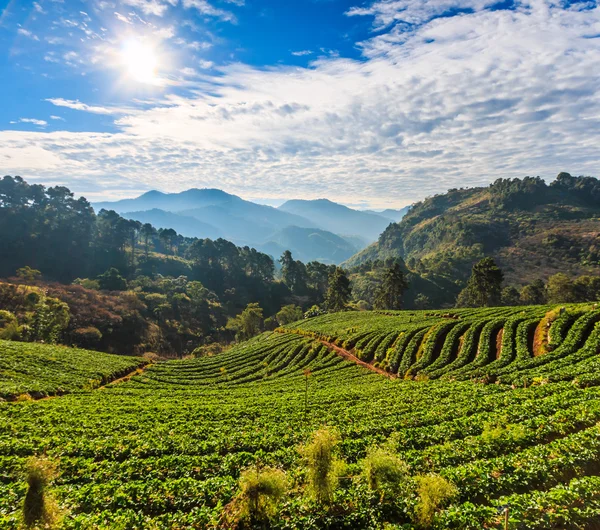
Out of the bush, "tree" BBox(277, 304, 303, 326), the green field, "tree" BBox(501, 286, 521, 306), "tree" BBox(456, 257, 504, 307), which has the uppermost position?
"tree" BBox(456, 257, 504, 307)

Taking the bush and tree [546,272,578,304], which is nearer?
the bush

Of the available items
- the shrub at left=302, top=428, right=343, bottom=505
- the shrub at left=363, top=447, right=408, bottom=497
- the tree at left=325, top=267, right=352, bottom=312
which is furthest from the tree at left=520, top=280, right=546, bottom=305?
the shrub at left=302, top=428, right=343, bottom=505

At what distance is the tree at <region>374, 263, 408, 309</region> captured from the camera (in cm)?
9894

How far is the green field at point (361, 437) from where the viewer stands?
1120 centimetres

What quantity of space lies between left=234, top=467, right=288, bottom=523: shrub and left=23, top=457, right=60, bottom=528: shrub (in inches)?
226

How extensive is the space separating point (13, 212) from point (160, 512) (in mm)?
168272

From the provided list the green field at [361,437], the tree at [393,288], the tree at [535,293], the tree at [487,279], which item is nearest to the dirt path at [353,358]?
the green field at [361,437]

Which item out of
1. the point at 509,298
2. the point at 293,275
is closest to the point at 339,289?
the point at 509,298

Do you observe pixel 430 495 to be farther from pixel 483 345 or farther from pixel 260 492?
pixel 483 345

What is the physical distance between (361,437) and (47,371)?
37578mm

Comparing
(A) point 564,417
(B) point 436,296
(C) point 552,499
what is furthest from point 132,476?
(B) point 436,296

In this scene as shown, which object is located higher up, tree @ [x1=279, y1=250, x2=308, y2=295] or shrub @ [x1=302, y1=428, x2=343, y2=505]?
tree @ [x1=279, y1=250, x2=308, y2=295]

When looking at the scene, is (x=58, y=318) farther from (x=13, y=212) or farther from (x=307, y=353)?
(x=13, y=212)

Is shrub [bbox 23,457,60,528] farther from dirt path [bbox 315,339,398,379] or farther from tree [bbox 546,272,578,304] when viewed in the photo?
tree [bbox 546,272,578,304]
